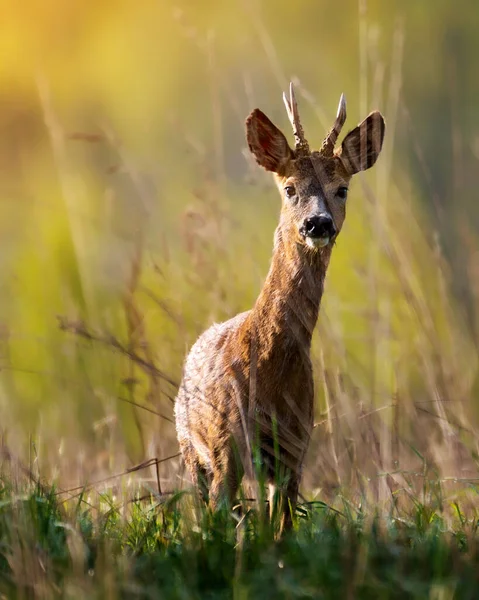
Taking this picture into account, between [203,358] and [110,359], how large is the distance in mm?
971

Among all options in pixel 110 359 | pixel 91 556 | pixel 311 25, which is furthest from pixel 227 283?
pixel 311 25

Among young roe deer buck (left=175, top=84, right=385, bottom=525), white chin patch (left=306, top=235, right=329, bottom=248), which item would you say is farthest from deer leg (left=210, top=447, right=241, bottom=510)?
white chin patch (left=306, top=235, right=329, bottom=248)

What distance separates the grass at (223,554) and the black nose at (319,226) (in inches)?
49.0

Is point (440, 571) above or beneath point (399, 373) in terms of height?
beneath

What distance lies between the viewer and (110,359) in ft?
22.5

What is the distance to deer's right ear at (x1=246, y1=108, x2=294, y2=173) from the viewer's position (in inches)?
238

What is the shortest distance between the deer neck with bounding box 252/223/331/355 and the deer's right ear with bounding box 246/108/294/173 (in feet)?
1.67

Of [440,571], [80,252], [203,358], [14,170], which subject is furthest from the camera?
[14,170]

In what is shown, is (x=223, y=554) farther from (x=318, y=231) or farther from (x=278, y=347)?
(x=318, y=231)

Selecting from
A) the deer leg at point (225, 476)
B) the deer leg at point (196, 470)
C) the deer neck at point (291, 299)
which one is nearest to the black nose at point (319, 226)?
the deer neck at point (291, 299)

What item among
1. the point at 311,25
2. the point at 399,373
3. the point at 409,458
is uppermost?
the point at 311,25

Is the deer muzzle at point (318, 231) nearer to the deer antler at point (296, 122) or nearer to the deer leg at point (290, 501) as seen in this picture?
the deer antler at point (296, 122)

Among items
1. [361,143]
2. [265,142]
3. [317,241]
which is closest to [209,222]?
[265,142]

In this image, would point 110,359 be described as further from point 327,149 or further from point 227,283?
point 327,149
